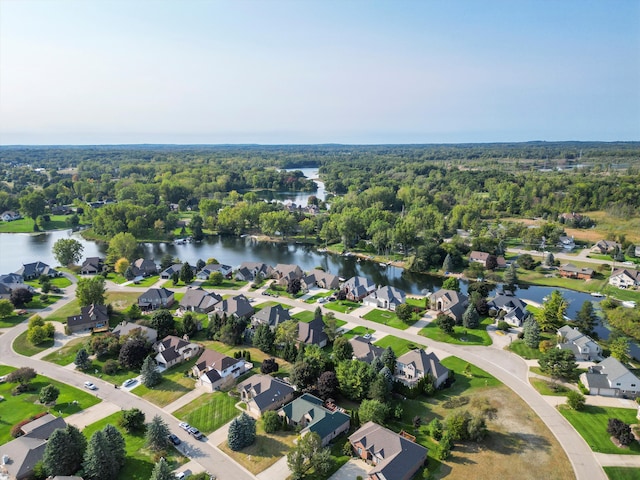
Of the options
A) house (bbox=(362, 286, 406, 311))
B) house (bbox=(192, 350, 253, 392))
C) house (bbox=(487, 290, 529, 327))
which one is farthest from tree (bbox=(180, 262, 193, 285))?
house (bbox=(487, 290, 529, 327))

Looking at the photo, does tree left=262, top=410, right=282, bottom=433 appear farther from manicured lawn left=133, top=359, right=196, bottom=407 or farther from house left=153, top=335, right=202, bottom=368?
house left=153, top=335, right=202, bottom=368

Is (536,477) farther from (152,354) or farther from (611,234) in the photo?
(611,234)

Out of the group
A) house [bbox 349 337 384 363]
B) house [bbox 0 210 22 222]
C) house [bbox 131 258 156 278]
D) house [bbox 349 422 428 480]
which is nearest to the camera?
house [bbox 349 422 428 480]

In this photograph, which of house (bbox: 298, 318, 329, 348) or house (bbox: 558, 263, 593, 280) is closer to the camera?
house (bbox: 298, 318, 329, 348)

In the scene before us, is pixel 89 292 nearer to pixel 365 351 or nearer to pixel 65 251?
pixel 65 251

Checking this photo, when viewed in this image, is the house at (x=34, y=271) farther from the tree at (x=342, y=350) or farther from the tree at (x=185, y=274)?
the tree at (x=342, y=350)

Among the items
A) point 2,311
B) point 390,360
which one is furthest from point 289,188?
point 390,360
